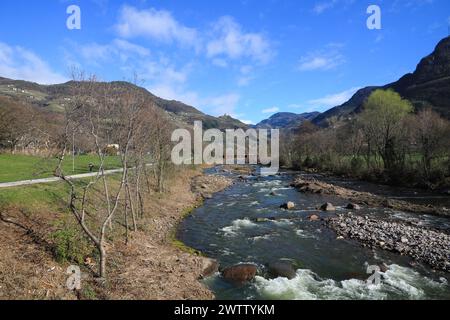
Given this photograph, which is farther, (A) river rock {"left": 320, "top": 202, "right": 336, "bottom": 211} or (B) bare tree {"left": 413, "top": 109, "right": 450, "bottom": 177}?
(B) bare tree {"left": 413, "top": 109, "right": 450, "bottom": 177}

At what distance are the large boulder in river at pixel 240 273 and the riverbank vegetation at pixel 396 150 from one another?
128ft

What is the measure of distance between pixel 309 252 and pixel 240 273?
645 centimetres

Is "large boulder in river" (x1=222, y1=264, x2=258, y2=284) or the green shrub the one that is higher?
the green shrub

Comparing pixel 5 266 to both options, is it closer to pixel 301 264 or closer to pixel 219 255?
pixel 219 255

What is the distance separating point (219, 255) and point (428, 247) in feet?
44.7

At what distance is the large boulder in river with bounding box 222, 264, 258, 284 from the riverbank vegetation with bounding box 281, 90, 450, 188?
38986mm

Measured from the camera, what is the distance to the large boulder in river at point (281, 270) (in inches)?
Answer: 715

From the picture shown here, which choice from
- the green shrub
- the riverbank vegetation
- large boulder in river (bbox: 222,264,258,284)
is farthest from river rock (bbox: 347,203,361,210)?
the green shrub

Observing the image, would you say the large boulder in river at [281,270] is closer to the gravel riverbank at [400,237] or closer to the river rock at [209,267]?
the river rock at [209,267]

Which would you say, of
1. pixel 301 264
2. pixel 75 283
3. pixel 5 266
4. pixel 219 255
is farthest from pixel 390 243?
pixel 5 266

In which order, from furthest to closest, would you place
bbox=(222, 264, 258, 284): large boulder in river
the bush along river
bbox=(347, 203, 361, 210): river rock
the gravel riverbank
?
bbox=(347, 203, 361, 210): river rock, the gravel riverbank, bbox=(222, 264, 258, 284): large boulder in river, the bush along river

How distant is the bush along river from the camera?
1644cm

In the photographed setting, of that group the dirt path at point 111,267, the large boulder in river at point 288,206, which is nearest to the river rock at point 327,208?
the large boulder in river at point 288,206

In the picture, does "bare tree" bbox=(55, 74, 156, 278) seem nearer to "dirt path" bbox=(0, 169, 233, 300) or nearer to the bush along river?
"dirt path" bbox=(0, 169, 233, 300)
